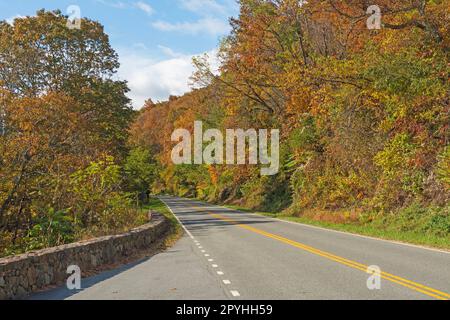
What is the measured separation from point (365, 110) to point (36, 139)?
60.0 ft

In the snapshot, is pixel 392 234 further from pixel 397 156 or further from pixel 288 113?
pixel 288 113

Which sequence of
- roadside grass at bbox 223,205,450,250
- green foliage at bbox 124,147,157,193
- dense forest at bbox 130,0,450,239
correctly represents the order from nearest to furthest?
1. roadside grass at bbox 223,205,450,250
2. dense forest at bbox 130,0,450,239
3. green foliage at bbox 124,147,157,193

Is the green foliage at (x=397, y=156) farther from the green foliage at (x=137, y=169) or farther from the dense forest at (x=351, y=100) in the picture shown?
the green foliage at (x=137, y=169)

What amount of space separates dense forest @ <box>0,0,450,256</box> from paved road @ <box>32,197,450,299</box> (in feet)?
15.3

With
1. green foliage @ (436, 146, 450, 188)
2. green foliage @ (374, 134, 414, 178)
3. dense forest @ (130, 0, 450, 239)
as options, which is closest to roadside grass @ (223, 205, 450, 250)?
dense forest @ (130, 0, 450, 239)

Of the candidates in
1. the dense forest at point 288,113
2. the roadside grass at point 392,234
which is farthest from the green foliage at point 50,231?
the roadside grass at point 392,234

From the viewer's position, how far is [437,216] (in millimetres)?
19031

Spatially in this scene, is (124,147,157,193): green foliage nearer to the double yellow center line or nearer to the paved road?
the double yellow center line

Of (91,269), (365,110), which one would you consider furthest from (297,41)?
(91,269)

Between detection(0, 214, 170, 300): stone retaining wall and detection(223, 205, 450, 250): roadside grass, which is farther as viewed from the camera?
detection(223, 205, 450, 250): roadside grass

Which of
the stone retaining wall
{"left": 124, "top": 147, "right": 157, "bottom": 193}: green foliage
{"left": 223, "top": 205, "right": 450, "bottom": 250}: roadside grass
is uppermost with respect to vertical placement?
{"left": 124, "top": 147, "right": 157, "bottom": 193}: green foliage

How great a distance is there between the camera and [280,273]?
10984 millimetres

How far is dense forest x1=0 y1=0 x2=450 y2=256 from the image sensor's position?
20234mm

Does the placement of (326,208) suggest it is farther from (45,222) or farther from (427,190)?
(45,222)
